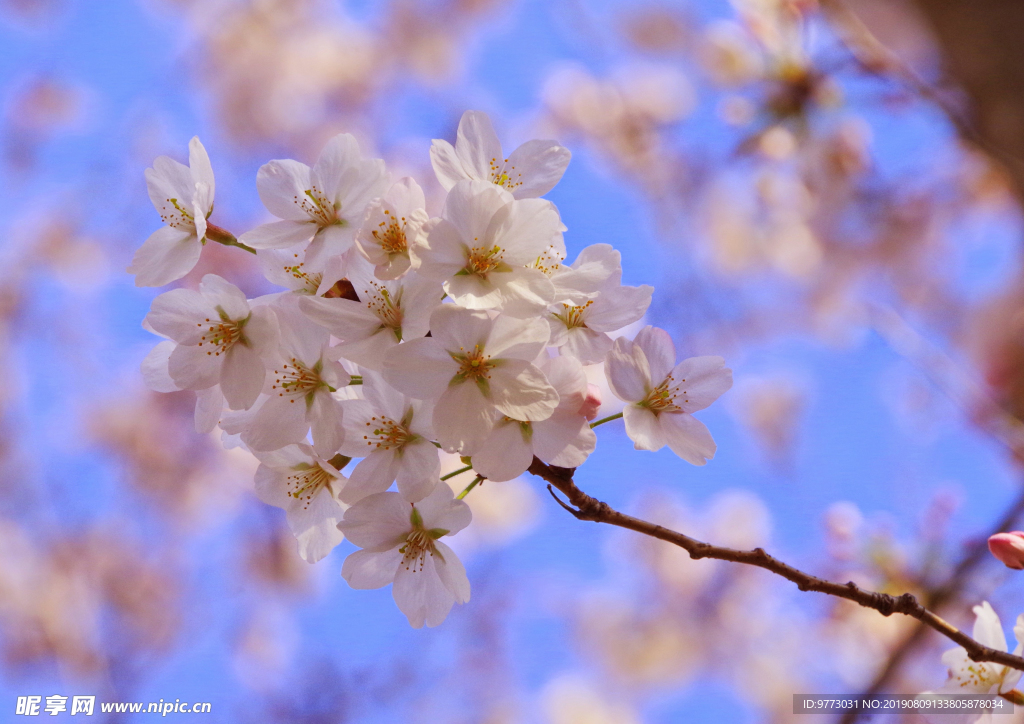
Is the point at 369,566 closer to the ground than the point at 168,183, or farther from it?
closer to the ground

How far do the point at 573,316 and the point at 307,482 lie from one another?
0.27m

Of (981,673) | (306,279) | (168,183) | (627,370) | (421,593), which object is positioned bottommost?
(981,673)

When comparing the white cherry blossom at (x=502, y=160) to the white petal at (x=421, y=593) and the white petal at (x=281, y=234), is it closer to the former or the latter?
the white petal at (x=281, y=234)

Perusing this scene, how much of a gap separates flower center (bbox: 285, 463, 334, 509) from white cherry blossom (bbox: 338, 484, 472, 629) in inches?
2.7

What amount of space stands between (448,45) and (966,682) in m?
3.48

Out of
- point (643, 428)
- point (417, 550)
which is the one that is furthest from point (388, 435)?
point (643, 428)

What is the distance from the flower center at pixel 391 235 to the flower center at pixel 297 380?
10 cm

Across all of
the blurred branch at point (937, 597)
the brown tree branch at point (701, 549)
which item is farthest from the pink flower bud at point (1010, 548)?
the blurred branch at point (937, 597)

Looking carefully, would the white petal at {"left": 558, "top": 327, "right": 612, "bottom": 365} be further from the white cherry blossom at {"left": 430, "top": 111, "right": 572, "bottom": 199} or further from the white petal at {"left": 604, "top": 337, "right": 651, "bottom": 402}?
the white cherry blossom at {"left": 430, "top": 111, "right": 572, "bottom": 199}

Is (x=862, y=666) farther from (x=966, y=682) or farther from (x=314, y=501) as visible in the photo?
(x=314, y=501)

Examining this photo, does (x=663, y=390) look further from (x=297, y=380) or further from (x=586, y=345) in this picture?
(x=297, y=380)

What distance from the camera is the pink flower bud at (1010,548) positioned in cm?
64

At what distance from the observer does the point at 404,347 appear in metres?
0.44

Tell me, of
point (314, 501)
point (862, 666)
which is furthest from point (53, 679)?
point (862, 666)
